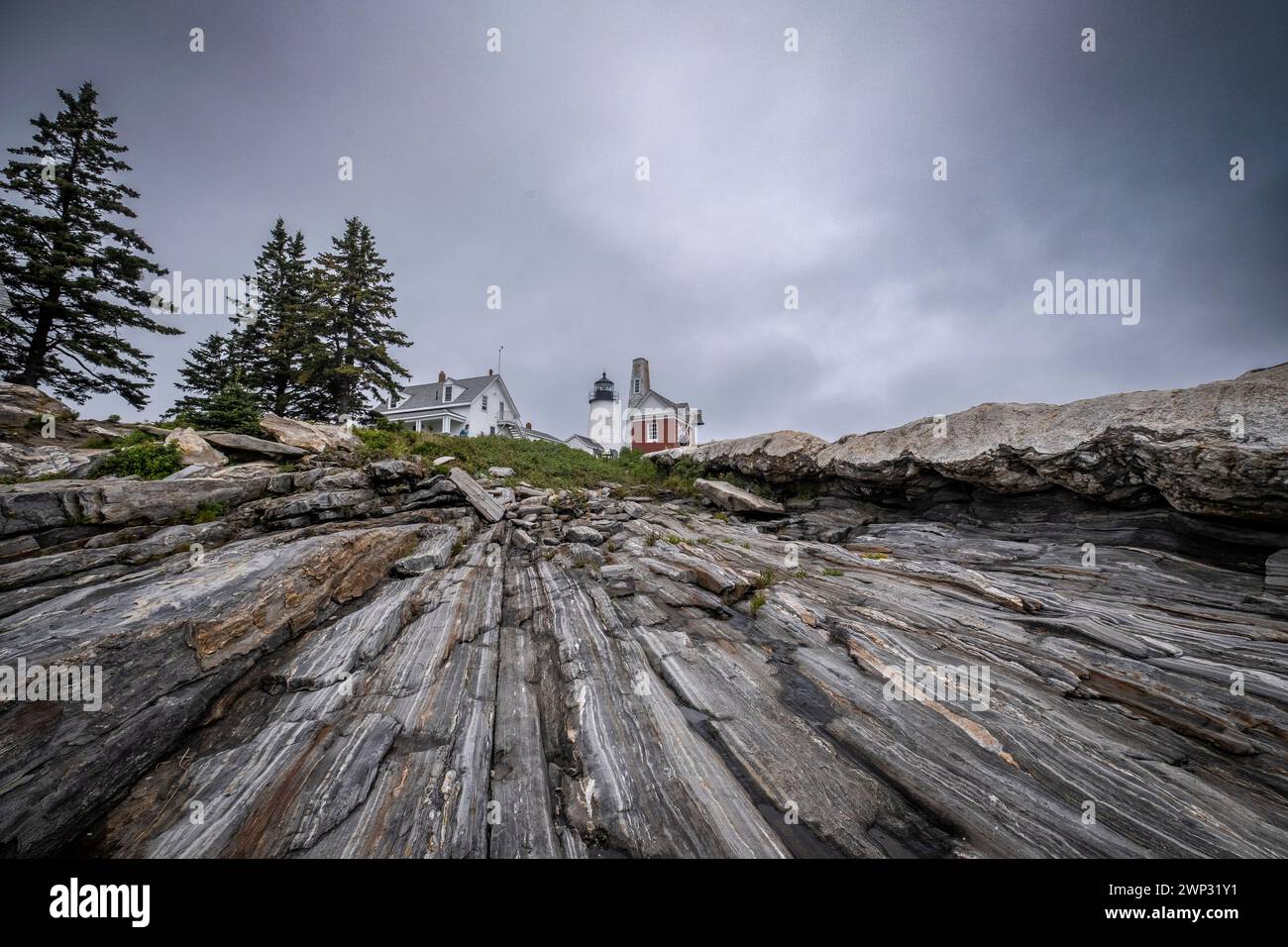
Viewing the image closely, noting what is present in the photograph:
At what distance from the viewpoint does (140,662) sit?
4.42 meters

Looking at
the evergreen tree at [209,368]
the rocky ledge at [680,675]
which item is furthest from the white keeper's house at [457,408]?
the rocky ledge at [680,675]

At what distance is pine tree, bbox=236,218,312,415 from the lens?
77.5 ft

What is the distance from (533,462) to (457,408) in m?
21.5

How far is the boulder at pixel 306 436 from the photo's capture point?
1487 centimetres

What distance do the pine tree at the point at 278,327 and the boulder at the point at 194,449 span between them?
1279cm

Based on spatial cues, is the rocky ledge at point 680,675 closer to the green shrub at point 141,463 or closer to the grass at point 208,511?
the grass at point 208,511

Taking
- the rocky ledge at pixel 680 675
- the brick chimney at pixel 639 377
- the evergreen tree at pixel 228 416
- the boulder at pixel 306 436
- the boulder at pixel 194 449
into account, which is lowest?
the rocky ledge at pixel 680 675

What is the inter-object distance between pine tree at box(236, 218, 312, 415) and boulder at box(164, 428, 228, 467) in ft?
41.9

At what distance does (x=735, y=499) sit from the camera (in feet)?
55.7

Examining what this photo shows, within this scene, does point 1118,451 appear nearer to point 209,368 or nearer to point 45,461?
point 45,461

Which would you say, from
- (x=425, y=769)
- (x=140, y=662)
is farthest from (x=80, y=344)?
(x=425, y=769)

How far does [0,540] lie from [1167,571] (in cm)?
2386

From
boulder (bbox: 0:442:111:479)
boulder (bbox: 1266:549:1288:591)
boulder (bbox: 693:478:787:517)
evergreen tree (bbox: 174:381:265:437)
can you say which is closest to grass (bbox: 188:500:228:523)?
boulder (bbox: 0:442:111:479)

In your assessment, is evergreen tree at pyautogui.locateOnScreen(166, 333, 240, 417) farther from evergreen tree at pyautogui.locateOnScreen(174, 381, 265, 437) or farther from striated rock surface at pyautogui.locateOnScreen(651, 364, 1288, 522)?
striated rock surface at pyautogui.locateOnScreen(651, 364, 1288, 522)
